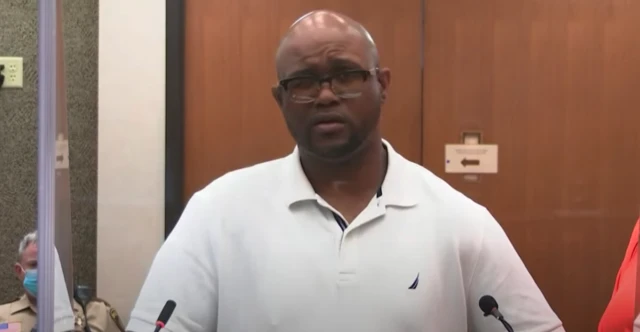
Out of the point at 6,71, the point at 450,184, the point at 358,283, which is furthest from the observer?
the point at 6,71

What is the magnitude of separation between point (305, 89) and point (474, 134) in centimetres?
27

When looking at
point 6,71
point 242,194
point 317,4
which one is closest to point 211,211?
point 242,194

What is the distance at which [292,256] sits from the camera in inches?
30.4

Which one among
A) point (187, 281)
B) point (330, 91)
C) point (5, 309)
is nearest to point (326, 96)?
point (330, 91)

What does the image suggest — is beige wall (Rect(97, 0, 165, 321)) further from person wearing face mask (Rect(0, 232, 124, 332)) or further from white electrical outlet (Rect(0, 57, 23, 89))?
white electrical outlet (Rect(0, 57, 23, 89))

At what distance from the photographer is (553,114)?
907mm

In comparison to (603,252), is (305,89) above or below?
above

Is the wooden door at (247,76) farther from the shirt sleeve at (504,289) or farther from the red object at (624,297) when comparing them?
the red object at (624,297)

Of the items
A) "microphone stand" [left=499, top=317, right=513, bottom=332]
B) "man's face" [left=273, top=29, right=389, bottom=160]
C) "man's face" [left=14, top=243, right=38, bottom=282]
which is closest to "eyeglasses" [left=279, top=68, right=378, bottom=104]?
"man's face" [left=273, top=29, right=389, bottom=160]

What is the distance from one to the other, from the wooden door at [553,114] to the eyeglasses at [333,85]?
172mm

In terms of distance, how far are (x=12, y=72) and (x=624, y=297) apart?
36.0 inches

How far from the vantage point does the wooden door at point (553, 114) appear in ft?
2.92

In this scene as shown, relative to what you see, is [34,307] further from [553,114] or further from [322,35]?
[553,114]

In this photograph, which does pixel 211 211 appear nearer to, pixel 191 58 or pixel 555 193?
pixel 191 58
